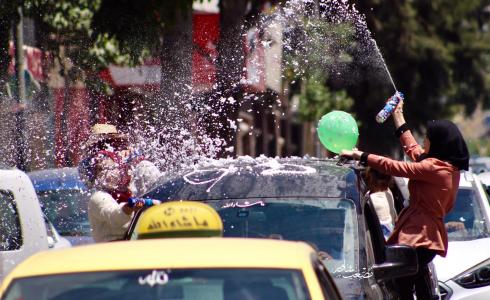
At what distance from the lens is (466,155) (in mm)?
8461

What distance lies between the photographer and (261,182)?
25.0 ft

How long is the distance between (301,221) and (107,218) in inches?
75.7

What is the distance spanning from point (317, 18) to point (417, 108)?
2316 cm

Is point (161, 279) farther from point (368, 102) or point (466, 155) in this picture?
point (368, 102)

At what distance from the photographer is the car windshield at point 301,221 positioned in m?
7.07

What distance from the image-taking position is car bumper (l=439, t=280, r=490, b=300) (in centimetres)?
945

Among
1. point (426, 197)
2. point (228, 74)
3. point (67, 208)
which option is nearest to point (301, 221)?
point (426, 197)

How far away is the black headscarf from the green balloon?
0.59 metres

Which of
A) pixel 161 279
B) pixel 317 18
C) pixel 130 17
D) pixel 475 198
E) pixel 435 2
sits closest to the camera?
pixel 161 279

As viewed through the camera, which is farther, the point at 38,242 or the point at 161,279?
the point at 38,242

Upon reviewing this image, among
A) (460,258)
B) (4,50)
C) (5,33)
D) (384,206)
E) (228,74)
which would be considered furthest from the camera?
(5,33)

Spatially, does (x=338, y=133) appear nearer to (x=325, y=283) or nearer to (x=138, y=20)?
(x=325, y=283)

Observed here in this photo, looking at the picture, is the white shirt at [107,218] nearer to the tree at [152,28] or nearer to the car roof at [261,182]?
the car roof at [261,182]

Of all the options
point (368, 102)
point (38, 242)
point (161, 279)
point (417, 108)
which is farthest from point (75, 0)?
point (417, 108)
